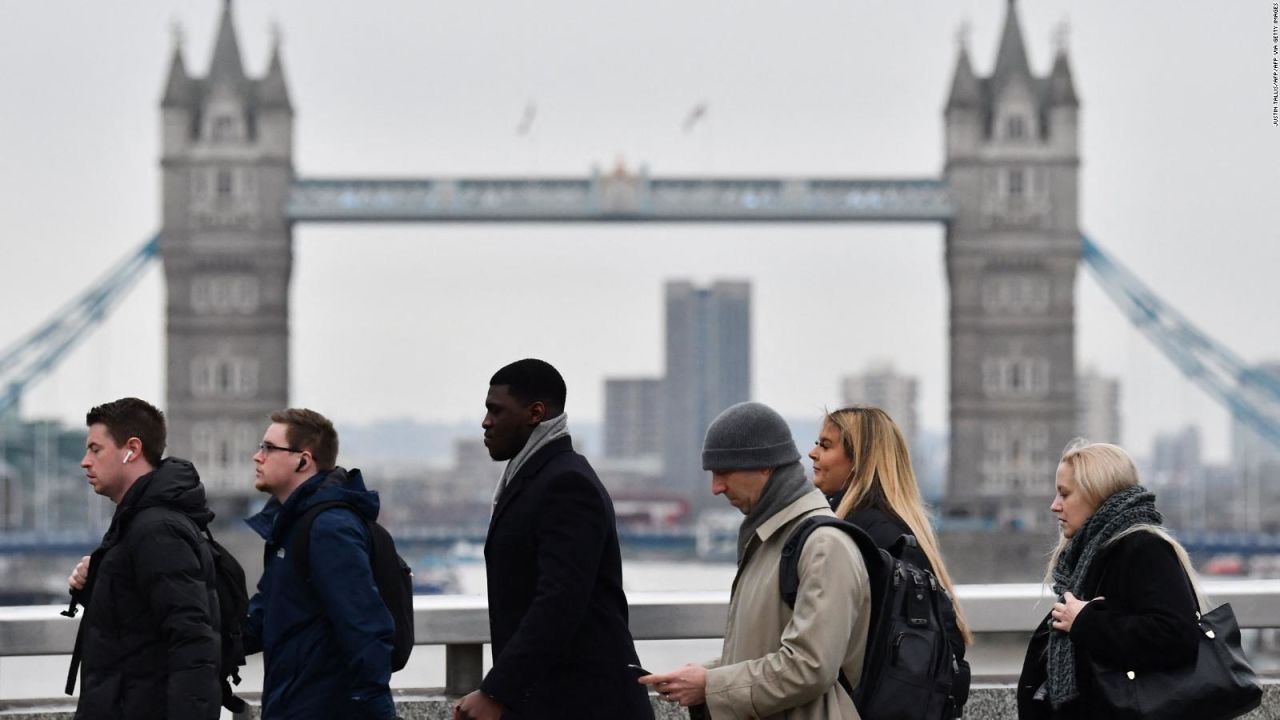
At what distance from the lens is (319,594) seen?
8.09 feet

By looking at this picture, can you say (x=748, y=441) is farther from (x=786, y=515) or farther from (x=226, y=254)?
(x=226, y=254)

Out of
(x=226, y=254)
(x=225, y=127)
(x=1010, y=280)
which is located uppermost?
(x=225, y=127)

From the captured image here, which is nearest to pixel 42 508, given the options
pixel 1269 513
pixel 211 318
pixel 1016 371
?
pixel 211 318

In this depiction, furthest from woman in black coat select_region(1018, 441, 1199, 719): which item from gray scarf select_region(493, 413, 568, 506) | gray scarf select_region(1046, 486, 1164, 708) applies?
gray scarf select_region(493, 413, 568, 506)

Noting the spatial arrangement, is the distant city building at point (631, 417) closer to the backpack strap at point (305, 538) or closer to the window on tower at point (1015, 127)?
the window on tower at point (1015, 127)

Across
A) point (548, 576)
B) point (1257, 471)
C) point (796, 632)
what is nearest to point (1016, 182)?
point (1257, 471)

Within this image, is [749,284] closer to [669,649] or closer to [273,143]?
[273,143]

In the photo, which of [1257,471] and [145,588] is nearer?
[145,588]

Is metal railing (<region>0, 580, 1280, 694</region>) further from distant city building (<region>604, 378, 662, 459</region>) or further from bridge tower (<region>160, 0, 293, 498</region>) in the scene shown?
distant city building (<region>604, 378, 662, 459</region>)

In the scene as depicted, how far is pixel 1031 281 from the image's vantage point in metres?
39.1

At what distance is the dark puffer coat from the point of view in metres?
2.36

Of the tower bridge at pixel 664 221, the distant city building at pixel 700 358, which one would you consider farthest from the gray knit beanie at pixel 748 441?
the distant city building at pixel 700 358

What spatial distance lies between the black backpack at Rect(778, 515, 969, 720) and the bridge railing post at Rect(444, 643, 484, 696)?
3.03ft

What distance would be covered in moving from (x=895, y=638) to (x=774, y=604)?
0.14m
